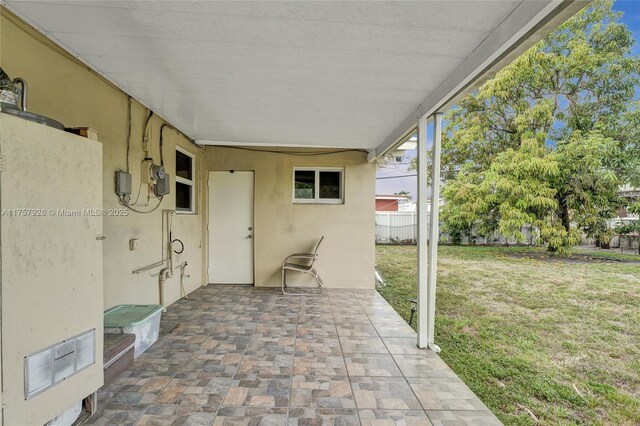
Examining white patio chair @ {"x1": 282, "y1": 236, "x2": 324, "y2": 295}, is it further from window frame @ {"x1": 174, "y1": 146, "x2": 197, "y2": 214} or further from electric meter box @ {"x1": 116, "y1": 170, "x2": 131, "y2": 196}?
electric meter box @ {"x1": 116, "y1": 170, "x2": 131, "y2": 196}

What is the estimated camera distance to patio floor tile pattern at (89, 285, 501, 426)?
6.03 feet

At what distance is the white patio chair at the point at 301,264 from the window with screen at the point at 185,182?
181cm

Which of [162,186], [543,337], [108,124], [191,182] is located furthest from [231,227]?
[543,337]

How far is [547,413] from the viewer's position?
7.54 feet

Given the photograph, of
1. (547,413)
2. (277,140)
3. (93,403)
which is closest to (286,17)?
(93,403)

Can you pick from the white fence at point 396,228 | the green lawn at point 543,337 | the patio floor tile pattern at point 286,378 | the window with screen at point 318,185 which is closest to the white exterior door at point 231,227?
the window with screen at point 318,185

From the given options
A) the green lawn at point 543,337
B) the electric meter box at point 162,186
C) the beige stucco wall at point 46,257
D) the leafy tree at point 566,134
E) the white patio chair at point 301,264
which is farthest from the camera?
the leafy tree at point 566,134

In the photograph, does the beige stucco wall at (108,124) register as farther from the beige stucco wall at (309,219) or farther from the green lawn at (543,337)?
the green lawn at (543,337)

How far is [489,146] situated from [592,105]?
2.97m

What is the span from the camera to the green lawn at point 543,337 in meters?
2.47

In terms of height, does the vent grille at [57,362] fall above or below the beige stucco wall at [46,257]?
below

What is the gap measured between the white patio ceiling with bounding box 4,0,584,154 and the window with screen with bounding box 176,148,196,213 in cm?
139

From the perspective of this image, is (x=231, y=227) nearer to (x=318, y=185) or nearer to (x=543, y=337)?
(x=318, y=185)

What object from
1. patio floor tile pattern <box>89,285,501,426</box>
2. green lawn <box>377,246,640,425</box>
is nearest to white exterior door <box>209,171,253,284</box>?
patio floor tile pattern <box>89,285,501,426</box>
